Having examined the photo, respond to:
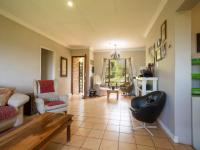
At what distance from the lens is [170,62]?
84.1 inches

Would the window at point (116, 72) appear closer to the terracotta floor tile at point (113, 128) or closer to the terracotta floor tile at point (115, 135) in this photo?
the terracotta floor tile at point (115, 135)

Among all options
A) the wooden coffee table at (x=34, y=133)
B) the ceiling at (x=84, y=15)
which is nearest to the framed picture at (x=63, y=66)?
the ceiling at (x=84, y=15)

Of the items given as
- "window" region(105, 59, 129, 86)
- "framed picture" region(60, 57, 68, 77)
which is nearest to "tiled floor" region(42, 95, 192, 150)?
"framed picture" region(60, 57, 68, 77)

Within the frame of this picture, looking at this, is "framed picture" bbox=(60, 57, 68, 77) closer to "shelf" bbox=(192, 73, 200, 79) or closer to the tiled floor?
the tiled floor

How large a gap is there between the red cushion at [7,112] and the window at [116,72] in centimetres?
537

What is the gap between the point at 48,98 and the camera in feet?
10.1

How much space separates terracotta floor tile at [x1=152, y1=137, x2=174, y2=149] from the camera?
1.87 m

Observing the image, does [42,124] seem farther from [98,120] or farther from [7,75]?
[7,75]

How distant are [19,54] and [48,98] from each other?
154 cm

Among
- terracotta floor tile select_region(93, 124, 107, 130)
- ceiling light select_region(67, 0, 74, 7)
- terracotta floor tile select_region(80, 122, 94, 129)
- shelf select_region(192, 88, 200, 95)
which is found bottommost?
terracotta floor tile select_region(93, 124, 107, 130)

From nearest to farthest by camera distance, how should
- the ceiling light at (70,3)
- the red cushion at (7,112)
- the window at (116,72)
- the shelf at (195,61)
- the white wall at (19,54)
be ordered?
the shelf at (195,61)
the red cushion at (7,112)
the ceiling light at (70,3)
the white wall at (19,54)
the window at (116,72)

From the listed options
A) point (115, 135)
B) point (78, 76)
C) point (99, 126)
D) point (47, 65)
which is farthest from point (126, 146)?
point (78, 76)

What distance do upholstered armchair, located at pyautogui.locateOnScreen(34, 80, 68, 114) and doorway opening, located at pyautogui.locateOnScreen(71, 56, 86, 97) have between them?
134 inches

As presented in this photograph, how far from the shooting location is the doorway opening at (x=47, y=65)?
16.4 ft
